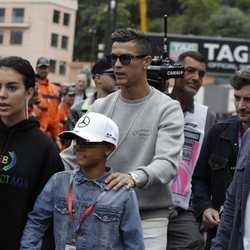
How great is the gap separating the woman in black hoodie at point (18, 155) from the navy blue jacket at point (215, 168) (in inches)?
67.9

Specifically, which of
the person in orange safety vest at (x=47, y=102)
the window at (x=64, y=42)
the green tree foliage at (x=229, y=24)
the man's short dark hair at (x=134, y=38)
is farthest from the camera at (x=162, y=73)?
the window at (x=64, y=42)

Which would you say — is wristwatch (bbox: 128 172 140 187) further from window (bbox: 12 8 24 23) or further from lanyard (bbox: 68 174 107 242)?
window (bbox: 12 8 24 23)

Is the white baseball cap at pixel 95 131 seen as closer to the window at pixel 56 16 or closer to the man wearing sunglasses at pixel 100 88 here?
the man wearing sunglasses at pixel 100 88

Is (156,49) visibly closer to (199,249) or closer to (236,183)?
(199,249)

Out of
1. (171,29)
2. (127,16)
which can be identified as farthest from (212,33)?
(127,16)

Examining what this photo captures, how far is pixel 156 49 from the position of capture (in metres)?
8.08

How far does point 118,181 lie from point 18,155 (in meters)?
0.65

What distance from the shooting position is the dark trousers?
687cm

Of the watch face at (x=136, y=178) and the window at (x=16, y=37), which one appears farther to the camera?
the window at (x=16, y=37)

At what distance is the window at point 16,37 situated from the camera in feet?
295

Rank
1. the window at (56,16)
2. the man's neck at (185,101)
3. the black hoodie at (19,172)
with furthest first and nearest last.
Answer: the window at (56,16) → the man's neck at (185,101) → the black hoodie at (19,172)

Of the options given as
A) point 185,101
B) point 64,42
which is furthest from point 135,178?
point 64,42

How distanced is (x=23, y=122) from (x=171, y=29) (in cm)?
9588

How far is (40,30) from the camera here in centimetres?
9138
